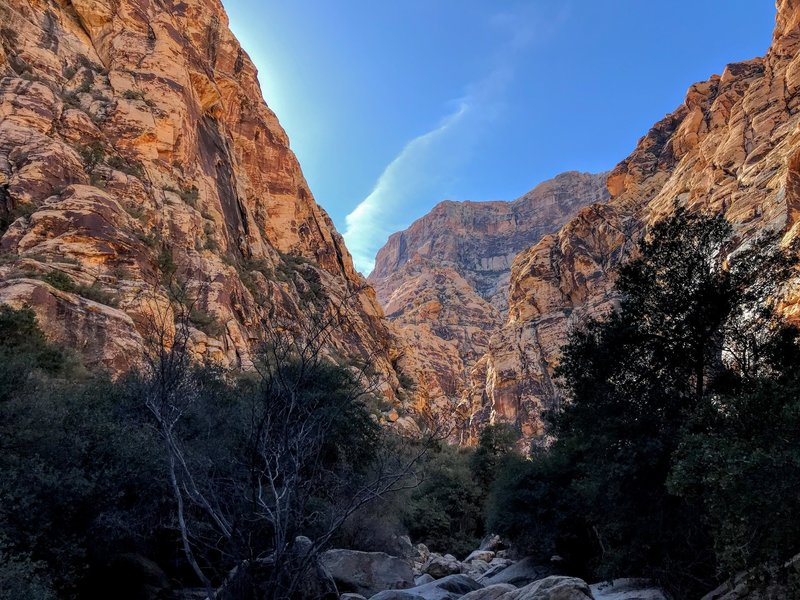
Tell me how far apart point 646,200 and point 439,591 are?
74.0m

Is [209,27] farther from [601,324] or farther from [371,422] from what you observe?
[601,324]

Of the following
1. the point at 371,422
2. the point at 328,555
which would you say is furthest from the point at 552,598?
the point at 371,422

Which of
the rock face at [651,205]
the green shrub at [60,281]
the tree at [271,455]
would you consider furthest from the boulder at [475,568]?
the rock face at [651,205]

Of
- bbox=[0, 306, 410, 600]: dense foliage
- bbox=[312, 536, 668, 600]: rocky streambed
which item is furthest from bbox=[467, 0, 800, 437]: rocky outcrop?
bbox=[0, 306, 410, 600]: dense foliage

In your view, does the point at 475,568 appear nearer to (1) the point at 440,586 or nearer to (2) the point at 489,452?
(1) the point at 440,586

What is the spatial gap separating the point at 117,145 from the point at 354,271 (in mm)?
36026

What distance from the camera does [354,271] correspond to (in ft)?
214

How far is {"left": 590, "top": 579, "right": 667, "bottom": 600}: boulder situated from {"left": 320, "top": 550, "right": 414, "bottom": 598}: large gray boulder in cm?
463

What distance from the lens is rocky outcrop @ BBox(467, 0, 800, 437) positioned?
45.2 meters

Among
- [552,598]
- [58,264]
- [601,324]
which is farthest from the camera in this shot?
[58,264]

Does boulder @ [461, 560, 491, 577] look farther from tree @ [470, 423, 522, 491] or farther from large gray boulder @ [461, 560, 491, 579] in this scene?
tree @ [470, 423, 522, 491]

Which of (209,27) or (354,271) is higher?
(209,27)

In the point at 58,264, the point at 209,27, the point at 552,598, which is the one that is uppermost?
the point at 209,27

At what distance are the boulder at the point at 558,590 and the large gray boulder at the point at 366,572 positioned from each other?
16.8 ft
